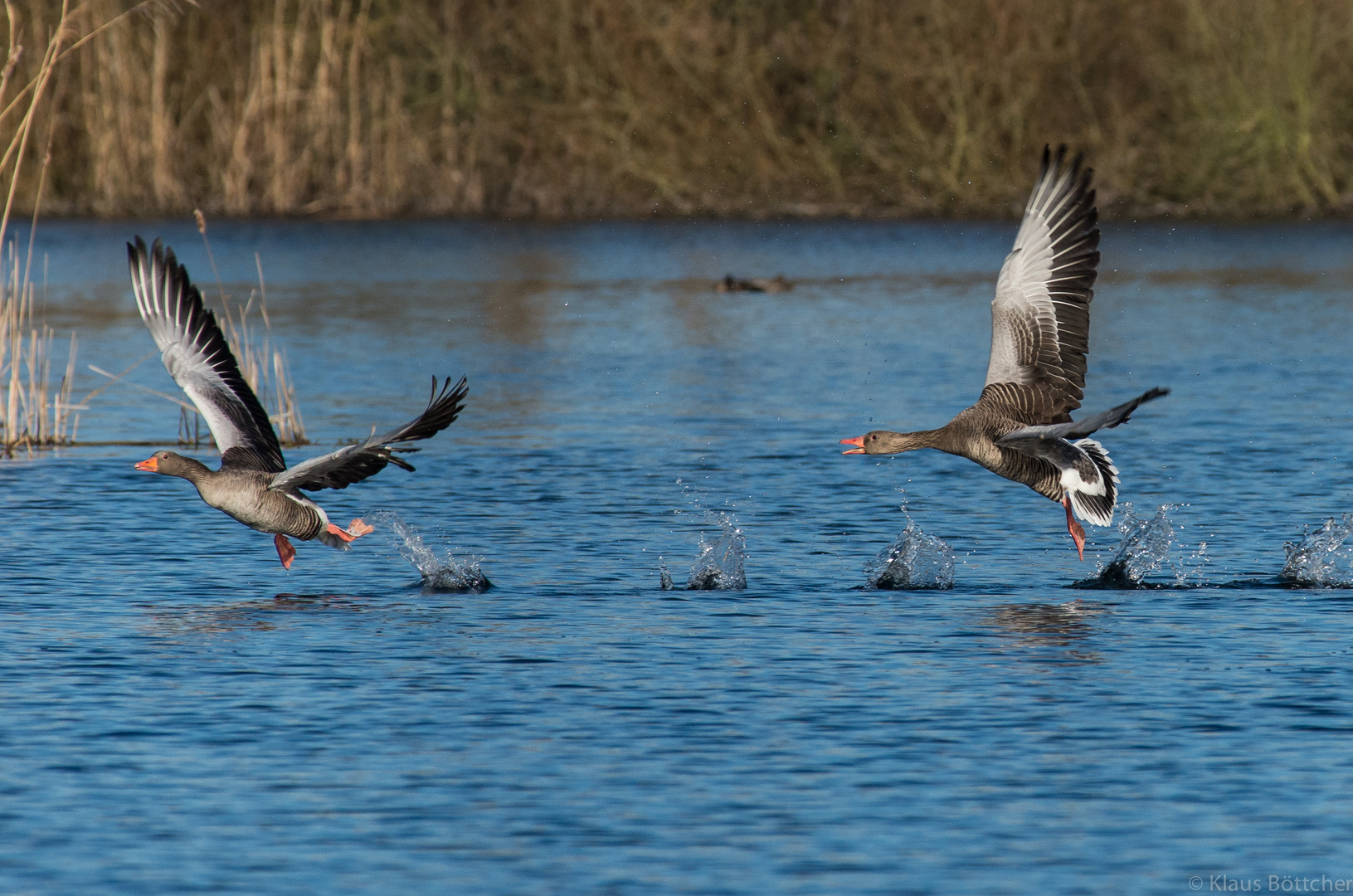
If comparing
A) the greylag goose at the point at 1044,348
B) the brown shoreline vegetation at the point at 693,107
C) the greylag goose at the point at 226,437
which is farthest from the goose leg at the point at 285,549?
the brown shoreline vegetation at the point at 693,107

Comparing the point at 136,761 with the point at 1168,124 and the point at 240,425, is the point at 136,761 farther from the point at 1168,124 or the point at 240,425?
the point at 1168,124

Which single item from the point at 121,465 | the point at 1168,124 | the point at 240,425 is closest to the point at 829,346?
the point at 121,465

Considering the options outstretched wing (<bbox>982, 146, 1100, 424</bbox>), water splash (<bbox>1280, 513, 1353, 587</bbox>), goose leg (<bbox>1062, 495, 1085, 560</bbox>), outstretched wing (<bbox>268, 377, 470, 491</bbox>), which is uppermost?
outstretched wing (<bbox>982, 146, 1100, 424</bbox>)

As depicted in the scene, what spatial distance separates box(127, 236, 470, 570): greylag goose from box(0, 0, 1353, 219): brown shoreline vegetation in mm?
31262

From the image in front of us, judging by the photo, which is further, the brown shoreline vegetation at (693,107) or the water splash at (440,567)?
the brown shoreline vegetation at (693,107)

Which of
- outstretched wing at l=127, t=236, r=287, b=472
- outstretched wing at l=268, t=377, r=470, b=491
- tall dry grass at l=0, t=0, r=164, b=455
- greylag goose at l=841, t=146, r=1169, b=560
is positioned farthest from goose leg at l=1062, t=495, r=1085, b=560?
tall dry grass at l=0, t=0, r=164, b=455

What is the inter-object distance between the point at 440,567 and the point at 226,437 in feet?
4.90

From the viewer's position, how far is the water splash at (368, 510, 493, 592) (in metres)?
12.4

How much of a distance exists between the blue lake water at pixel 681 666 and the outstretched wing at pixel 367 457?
0.75 metres

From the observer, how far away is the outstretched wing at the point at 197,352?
12.2 metres

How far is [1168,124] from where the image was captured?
48062 mm

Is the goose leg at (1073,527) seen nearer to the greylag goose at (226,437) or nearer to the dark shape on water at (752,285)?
the greylag goose at (226,437)

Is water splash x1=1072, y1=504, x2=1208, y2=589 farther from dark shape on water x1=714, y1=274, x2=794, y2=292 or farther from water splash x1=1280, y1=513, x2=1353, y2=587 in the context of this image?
dark shape on water x1=714, y1=274, x2=794, y2=292

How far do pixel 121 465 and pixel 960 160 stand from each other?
31.6 metres
